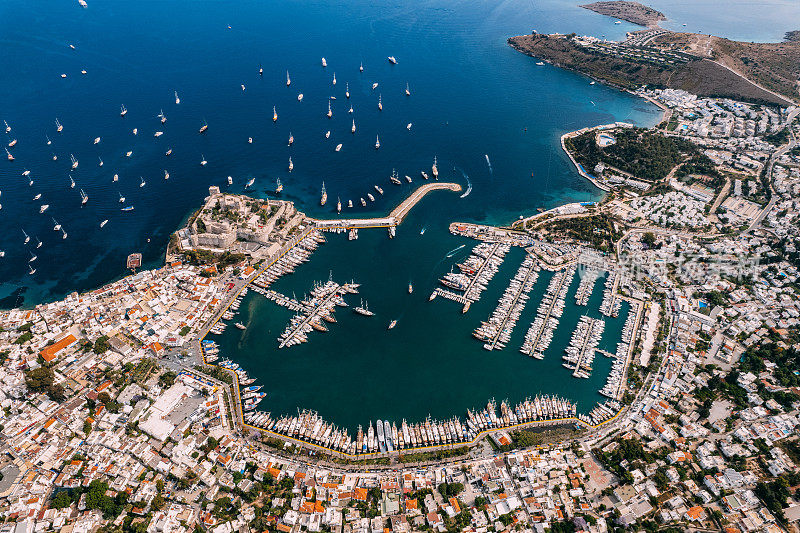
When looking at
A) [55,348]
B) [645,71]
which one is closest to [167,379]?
[55,348]

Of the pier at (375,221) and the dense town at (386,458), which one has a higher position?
the pier at (375,221)

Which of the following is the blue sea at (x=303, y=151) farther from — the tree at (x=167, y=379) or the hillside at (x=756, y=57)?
the hillside at (x=756, y=57)

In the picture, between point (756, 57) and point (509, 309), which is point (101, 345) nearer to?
point (509, 309)

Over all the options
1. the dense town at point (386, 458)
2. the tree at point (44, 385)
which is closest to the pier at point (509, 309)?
the dense town at point (386, 458)

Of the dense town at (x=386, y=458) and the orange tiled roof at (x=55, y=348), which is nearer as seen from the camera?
the dense town at (x=386, y=458)

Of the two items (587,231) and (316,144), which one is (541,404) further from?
(316,144)
